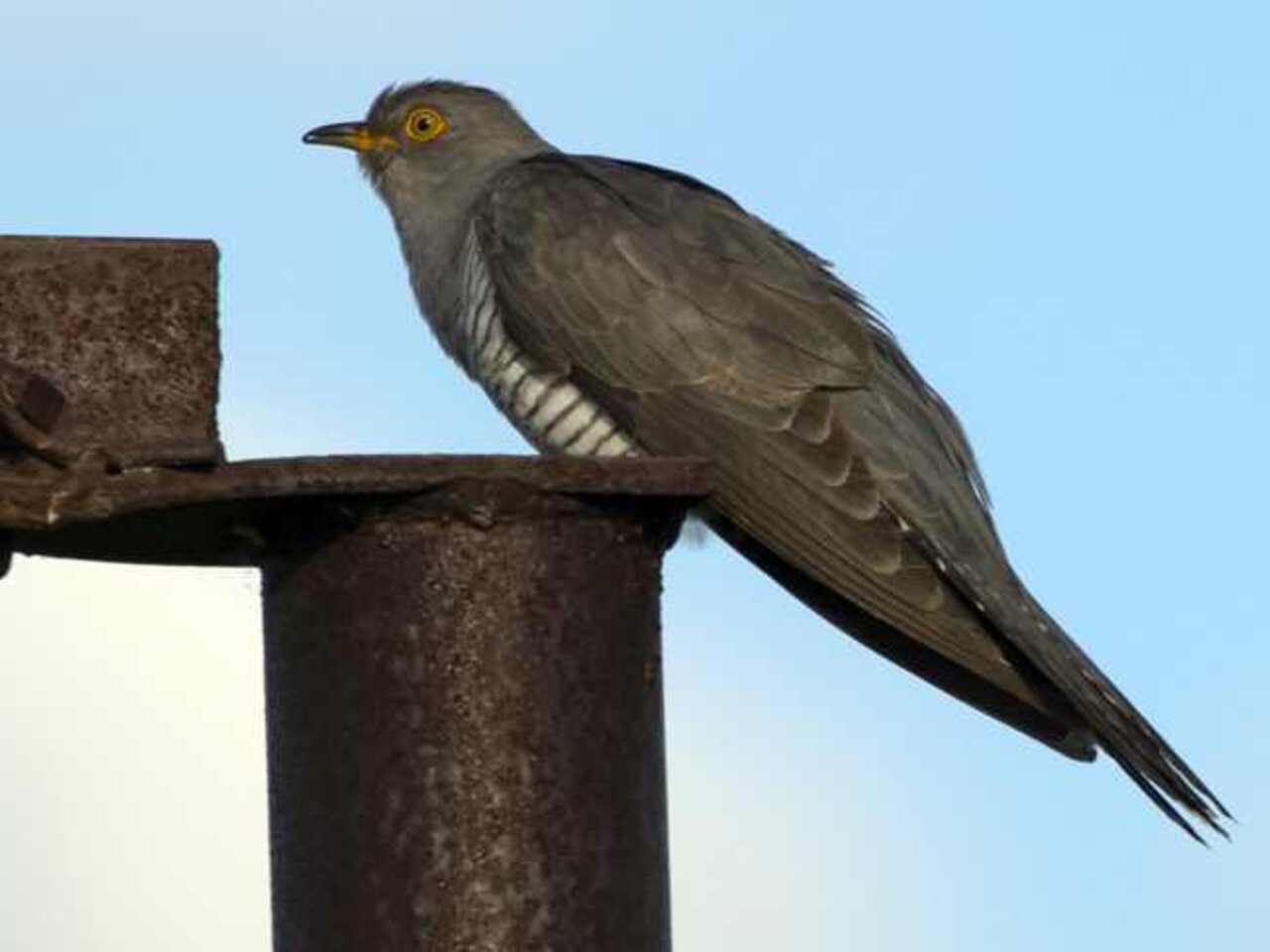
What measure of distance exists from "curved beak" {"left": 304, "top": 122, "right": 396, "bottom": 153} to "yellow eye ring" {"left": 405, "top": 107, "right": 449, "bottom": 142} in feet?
0.19

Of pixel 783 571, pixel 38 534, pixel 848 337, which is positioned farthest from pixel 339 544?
pixel 848 337

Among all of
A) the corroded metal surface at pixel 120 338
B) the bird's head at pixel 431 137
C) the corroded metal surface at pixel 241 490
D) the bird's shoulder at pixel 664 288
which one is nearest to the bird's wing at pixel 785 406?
the bird's shoulder at pixel 664 288

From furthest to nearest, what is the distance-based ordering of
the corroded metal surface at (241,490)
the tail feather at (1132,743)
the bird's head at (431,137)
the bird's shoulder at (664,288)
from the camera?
the bird's head at (431,137) < the bird's shoulder at (664,288) < the tail feather at (1132,743) < the corroded metal surface at (241,490)

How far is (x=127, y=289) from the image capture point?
2275 millimetres

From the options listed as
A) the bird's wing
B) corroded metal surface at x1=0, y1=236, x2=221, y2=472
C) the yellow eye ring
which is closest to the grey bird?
the bird's wing

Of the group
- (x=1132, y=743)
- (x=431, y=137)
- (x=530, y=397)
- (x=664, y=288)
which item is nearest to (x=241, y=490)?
(x=1132, y=743)

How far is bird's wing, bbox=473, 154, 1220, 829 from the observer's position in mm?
4477

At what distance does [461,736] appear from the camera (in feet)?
7.14

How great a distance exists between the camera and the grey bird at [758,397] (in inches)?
177

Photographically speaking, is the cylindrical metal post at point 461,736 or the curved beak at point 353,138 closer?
the cylindrical metal post at point 461,736

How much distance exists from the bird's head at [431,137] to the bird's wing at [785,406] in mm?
798

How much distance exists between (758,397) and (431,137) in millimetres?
1984

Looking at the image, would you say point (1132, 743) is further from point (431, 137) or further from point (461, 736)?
point (431, 137)

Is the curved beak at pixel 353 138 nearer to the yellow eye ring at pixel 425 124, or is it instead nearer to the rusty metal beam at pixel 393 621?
the yellow eye ring at pixel 425 124
